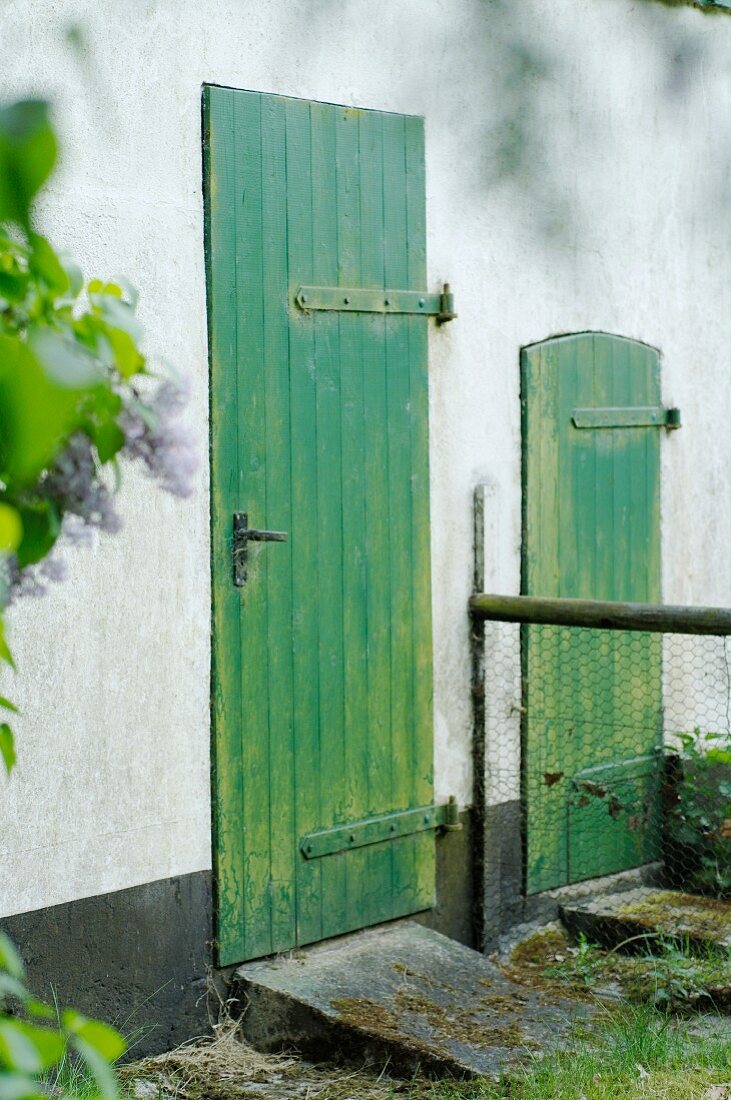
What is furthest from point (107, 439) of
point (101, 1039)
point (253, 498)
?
point (253, 498)

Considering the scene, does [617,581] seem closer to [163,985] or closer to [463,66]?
[163,985]

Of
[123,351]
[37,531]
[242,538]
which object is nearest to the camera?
[123,351]

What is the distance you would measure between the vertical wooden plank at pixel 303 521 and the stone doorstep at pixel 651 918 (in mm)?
1243

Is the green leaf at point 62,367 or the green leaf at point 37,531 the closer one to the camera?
the green leaf at point 62,367

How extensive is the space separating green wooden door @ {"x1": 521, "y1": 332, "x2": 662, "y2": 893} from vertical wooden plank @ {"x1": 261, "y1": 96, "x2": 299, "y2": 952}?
116cm

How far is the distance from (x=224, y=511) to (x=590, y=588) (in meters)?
1.78

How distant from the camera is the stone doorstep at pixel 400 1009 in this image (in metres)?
3.58

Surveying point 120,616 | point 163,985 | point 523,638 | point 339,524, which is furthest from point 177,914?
point 523,638

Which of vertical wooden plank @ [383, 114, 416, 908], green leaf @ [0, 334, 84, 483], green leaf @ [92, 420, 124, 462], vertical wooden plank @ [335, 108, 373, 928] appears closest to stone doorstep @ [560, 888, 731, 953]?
vertical wooden plank @ [383, 114, 416, 908]

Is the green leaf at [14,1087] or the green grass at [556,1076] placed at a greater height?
the green leaf at [14,1087]

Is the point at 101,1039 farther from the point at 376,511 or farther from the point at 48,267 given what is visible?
the point at 376,511

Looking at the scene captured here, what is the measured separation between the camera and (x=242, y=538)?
3900 mm

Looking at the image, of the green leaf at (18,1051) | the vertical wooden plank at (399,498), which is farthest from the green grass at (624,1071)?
the green leaf at (18,1051)

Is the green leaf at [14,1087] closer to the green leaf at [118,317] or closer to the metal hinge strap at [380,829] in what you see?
the green leaf at [118,317]
